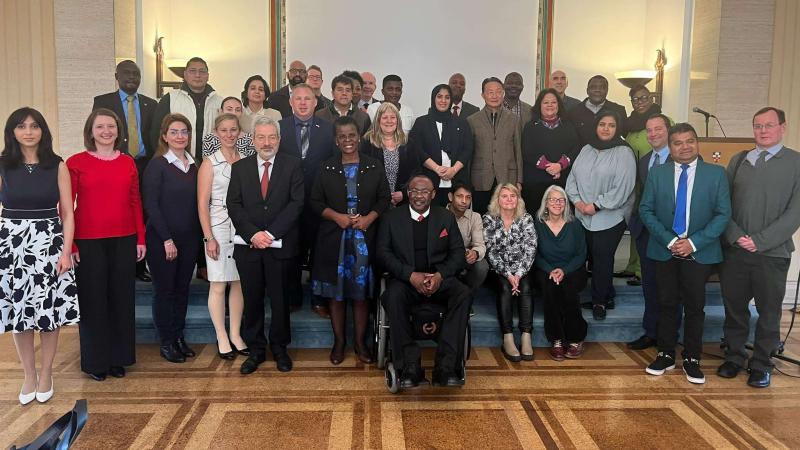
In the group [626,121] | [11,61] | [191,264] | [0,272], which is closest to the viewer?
[0,272]

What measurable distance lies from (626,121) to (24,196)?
454cm

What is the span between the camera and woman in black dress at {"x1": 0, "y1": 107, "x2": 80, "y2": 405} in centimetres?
347

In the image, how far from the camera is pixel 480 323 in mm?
4762

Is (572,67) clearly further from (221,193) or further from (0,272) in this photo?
(0,272)

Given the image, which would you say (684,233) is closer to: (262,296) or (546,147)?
(546,147)

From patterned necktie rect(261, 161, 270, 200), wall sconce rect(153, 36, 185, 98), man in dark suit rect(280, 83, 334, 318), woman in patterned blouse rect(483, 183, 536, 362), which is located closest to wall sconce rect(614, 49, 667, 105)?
woman in patterned blouse rect(483, 183, 536, 362)

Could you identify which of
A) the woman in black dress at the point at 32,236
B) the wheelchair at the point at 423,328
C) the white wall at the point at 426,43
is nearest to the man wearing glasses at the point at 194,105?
the woman in black dress at the point at 32,236

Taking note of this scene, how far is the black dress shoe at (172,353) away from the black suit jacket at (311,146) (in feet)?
4.53

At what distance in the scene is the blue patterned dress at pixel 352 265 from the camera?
13.7 ft

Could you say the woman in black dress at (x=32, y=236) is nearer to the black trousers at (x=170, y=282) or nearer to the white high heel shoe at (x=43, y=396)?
the white high heel shoe at (x=43, y=396)

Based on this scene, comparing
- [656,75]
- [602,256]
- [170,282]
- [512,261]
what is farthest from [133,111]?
[656,75]

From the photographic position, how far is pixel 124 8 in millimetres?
6301

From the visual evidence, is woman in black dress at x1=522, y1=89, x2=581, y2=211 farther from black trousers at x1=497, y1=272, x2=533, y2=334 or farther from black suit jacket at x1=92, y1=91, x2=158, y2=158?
black suit jacket at x1=92, y1=91, x2=158, y2=158

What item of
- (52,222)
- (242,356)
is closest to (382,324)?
(242,356)
